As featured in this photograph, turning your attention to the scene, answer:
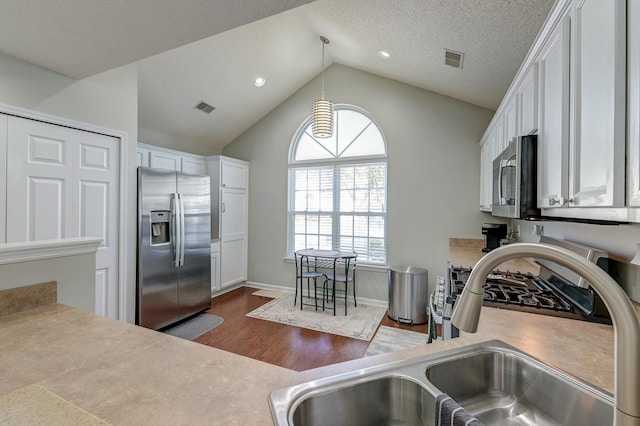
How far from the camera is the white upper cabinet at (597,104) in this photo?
33.8 inches

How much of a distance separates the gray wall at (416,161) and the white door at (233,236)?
72 centimetres

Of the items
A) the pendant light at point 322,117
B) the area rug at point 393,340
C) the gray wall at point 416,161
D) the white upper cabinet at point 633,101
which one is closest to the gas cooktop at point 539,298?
the white upper cabinet at point 633,101

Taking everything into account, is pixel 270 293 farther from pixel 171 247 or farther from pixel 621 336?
pixel 621 336

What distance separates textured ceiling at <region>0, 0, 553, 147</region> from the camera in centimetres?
154

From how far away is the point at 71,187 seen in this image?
2.54 metres

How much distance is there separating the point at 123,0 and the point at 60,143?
1716 millimetres

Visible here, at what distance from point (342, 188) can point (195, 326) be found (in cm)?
286

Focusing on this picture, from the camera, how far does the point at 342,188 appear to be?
4754 mm

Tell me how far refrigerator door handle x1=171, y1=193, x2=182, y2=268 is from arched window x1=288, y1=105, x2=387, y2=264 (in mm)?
1958

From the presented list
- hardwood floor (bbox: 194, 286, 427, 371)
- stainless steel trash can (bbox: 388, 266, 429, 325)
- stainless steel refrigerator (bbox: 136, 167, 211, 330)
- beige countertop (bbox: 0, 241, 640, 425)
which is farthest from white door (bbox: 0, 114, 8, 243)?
stainless steel trash can (bbox: 388, 266, 429, 325)

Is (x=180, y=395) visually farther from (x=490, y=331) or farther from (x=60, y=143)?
(x=60, y=143)

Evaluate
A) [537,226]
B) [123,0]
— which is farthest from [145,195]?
[537,226]

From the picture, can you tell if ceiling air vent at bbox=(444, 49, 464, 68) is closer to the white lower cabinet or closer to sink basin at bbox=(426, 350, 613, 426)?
sink basin at bbox=(426, 350, 613, 426)

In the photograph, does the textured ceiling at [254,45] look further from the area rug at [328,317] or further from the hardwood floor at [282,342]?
the area rug at [328,317]
